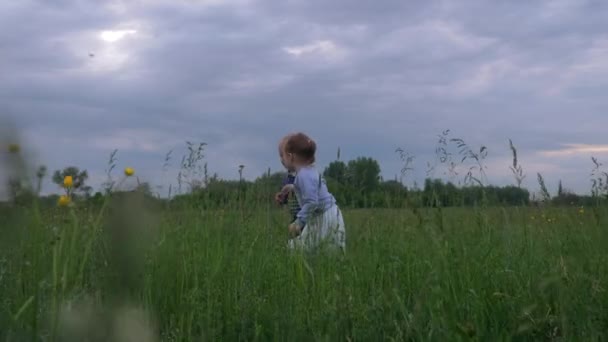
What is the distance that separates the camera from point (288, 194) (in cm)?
589

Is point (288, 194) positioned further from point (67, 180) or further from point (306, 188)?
point (67, 180)

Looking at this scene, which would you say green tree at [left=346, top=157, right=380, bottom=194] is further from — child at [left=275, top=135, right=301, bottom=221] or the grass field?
the grass field

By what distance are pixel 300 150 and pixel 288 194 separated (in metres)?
0.66

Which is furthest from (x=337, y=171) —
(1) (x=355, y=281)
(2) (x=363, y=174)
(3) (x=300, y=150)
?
(1) (x=355, y=281)

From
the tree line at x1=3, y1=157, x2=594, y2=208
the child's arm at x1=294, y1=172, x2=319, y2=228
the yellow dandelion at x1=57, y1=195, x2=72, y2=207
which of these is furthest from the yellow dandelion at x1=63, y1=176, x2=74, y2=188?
the child's arm at x1=294, y1=172, x2=319, y2=228

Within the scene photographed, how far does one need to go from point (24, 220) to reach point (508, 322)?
224 centimetres

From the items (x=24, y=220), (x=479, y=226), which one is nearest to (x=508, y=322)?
(x=479, y=226)

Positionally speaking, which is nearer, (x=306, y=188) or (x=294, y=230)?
(x=294, y=230)

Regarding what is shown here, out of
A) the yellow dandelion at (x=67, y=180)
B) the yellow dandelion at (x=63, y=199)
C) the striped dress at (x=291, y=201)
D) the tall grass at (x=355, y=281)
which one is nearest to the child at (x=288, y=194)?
the striped dress at (x=291, y=201)

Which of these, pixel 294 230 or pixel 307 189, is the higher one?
pixel 307 189

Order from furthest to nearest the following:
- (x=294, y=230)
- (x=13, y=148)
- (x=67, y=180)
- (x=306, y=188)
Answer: (x=306, y=188), (x=294, y=230), (x=67, y=180), (x=13, y=148)

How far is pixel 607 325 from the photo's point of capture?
2660 mm

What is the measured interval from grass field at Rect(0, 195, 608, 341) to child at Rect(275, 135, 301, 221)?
3.90 feet

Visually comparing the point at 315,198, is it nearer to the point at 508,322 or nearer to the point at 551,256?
the point at 551,256
